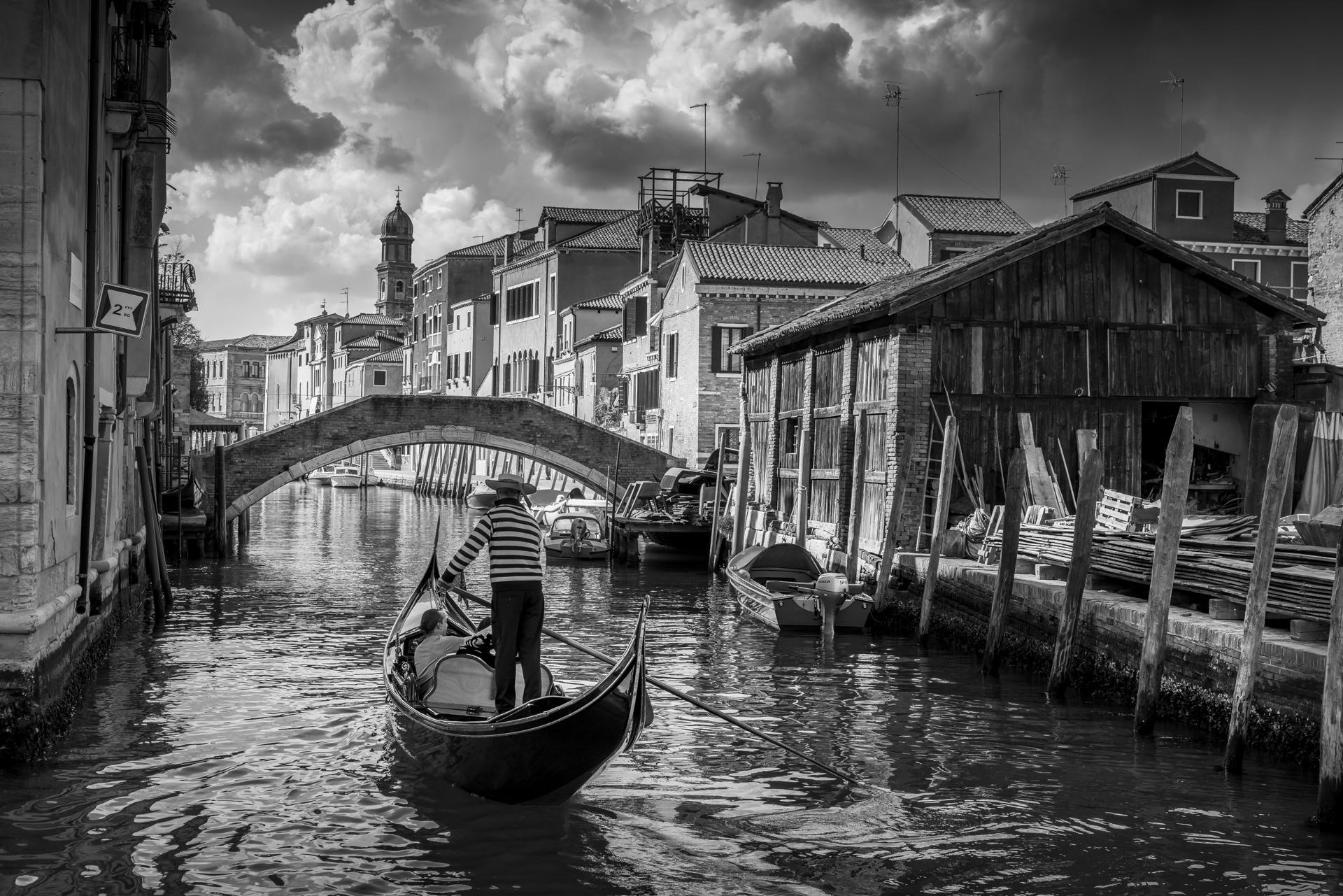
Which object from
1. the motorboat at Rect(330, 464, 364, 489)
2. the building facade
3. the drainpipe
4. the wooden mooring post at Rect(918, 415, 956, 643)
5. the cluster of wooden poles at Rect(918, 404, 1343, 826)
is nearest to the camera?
the cluster of wooden poles at Rect(918, 404, 1343, 826)

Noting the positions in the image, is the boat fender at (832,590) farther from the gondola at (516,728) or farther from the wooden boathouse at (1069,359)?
the gondola at (516,728)

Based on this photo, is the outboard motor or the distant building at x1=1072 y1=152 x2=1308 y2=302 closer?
the outboard motor

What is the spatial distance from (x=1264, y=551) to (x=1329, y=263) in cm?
1436

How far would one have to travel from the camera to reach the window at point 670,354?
2703cm

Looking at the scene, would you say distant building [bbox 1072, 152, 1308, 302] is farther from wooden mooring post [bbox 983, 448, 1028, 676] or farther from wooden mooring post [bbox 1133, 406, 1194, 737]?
wooden mooring post [bbox 1133, 406, 1194, 737]

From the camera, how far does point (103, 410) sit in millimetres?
10594

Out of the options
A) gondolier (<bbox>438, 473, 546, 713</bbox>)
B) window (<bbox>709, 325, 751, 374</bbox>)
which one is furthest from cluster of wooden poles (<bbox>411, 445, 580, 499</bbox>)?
gondolier (<bbox>438, 473, 546, 713</bbox>)

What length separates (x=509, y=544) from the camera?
6793mm

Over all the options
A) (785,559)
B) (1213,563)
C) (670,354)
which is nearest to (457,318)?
(670,354)

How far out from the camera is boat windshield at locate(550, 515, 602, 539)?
877 inches

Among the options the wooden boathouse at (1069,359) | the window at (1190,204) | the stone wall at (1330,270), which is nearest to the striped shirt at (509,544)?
the wooden boathouse at (1069,359)

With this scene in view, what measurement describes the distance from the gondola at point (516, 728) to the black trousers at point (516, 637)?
0.13 m

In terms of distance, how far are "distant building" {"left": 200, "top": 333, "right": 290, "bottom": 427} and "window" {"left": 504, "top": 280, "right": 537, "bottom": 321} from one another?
41.6m

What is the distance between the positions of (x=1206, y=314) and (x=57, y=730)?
1109 cm
